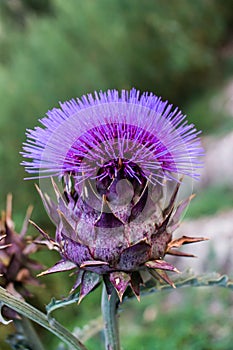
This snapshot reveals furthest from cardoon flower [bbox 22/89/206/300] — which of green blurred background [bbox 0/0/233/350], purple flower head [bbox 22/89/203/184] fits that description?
green blurred background [bbox 0/0/233/350]

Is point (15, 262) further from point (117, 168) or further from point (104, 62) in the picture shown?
point (104, 62)

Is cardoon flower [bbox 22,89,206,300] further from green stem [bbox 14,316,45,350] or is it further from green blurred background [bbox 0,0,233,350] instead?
green blurred background [bbox 0,0,233,350]

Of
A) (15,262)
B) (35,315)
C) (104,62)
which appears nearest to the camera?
(35,315)

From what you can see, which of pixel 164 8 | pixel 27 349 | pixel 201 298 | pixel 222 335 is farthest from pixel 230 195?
pixel 27 349

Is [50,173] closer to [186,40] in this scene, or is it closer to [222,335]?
[222,335]

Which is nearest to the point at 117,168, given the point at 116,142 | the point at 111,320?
the point at 116,142

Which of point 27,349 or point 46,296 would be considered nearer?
point 27,349
